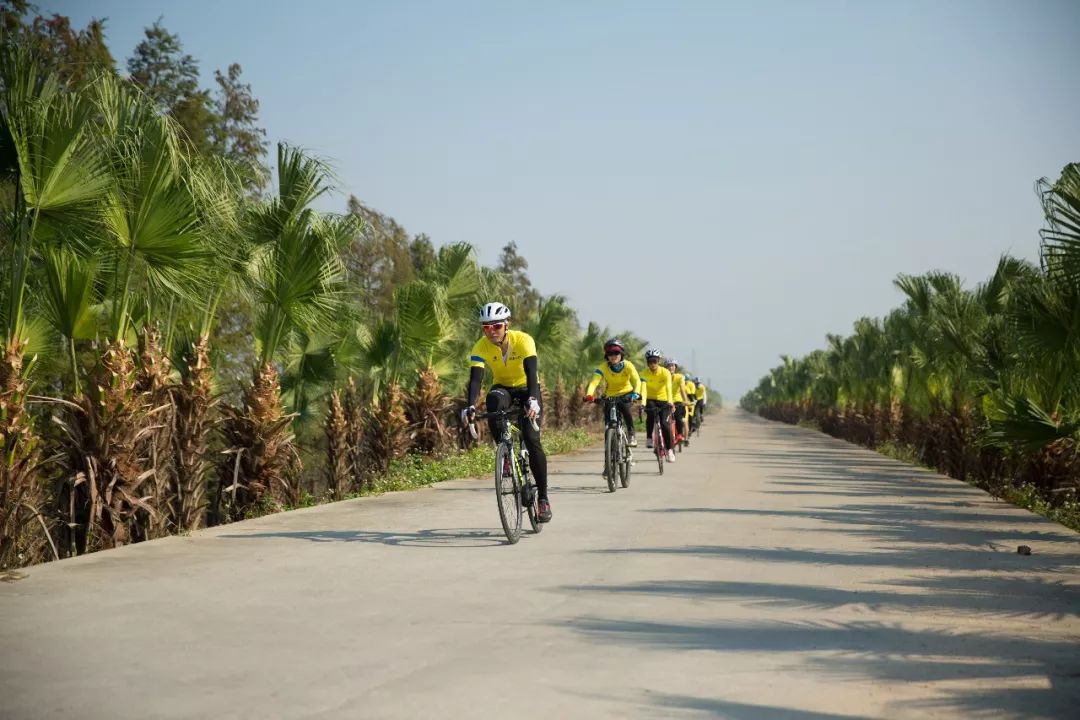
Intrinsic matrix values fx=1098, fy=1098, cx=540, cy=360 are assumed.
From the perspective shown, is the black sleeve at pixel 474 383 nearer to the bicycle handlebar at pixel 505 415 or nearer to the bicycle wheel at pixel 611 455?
the bicycle handlebar at pixel 505 415

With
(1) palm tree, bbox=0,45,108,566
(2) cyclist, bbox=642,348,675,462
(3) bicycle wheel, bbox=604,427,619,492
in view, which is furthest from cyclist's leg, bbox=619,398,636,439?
(1) palm tree, bbox=0,45,108,566

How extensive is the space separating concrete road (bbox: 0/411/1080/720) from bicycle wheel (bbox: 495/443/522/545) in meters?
0.32

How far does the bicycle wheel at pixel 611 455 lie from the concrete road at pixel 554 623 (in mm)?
4161

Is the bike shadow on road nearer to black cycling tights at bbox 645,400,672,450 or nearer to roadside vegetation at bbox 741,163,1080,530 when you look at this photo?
roadside vegetation at bbox 741,163,1080,530

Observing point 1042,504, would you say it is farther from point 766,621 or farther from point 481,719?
point 481,719

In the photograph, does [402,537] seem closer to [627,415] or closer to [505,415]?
[505,415]

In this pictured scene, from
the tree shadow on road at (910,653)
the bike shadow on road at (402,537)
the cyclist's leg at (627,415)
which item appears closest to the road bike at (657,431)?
the cyclist's leg at (627,415)

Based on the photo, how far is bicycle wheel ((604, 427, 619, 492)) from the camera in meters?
16.6

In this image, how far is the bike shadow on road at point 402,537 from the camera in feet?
34.6

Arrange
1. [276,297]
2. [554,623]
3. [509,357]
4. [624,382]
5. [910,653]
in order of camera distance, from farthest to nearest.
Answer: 1. [624,382]
2. [276,297]
3. [509,357]
4. [554,623]
5. [910,653]

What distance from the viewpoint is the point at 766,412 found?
137 meters

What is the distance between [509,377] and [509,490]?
134 centimetres

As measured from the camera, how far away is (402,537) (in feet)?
35.9

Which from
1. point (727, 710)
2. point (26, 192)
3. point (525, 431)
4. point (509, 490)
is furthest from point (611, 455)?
point (727, 710)
